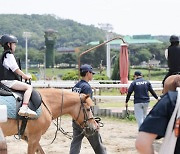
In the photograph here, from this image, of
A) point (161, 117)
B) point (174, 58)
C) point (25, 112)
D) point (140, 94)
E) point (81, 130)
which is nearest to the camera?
point (161, 117)

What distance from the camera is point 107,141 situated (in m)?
10.0

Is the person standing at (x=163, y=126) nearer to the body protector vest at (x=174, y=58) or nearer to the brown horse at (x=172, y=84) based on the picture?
the brown horse at (x=172, y=84)

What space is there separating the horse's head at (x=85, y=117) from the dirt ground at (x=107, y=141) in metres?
2.05

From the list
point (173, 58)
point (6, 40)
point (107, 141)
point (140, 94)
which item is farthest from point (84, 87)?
point (140, 94)

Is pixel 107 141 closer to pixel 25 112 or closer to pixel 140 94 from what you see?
pixel 140 94

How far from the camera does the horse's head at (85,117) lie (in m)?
6.67

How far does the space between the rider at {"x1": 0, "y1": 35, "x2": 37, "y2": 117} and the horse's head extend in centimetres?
81

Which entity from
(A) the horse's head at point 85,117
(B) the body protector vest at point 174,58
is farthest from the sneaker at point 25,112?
(B) the body protector vest at point 174,58

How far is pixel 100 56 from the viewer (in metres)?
117

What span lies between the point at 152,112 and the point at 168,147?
0.26 m

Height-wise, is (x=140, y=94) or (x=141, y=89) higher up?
(x=141, y=89)

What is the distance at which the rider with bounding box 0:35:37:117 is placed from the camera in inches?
248

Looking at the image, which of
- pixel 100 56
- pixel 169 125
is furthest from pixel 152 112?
pixel 100 56

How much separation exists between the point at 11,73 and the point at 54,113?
40.3 inches
